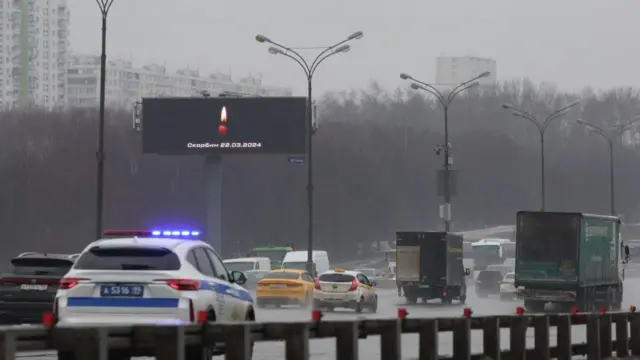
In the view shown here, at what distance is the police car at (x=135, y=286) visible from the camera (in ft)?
47.0

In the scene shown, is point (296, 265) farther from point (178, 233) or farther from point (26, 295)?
point (178, 233)

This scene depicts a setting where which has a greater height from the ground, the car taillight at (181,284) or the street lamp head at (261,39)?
the street lamp head at (261,39)

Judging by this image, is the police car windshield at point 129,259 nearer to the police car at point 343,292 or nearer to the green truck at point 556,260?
the police car at point 343,292

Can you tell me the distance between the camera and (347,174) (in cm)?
13650

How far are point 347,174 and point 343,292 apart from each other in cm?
9483

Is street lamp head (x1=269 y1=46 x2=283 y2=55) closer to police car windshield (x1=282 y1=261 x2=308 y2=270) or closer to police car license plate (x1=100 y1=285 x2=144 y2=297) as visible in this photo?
police car windshield (x1=282 y1=261 x2=308 y2=270)

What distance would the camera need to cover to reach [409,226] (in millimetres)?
140125

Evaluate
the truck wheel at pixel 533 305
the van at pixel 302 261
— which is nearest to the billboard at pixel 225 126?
the van at pixel 302 261

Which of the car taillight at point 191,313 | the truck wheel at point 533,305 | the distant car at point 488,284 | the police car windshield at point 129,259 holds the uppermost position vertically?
the police car windshield at point 129,259

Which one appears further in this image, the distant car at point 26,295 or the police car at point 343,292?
the police car at point 343,292

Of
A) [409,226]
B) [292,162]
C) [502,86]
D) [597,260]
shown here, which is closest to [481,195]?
[409,226]

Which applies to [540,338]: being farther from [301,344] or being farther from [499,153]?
[499,153]

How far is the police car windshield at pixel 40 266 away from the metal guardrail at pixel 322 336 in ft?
30.2

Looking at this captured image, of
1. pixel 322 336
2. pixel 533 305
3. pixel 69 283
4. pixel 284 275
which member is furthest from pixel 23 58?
pixel 322 336
